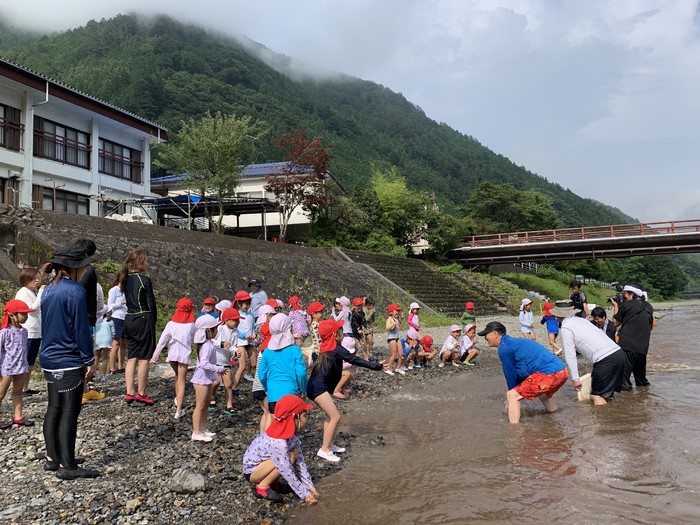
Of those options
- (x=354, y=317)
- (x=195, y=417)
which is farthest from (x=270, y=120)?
(x=195, y=417)

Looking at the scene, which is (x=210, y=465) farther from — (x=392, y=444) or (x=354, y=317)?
(x=354, y=317)

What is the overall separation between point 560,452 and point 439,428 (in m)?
1.62

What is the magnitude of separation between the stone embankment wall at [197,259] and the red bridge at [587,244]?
18444mm

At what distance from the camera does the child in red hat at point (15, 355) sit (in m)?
5.86

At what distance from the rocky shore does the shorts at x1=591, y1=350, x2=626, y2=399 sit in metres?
3.57

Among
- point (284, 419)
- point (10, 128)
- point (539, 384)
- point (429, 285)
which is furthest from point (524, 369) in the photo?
point (10, 128)

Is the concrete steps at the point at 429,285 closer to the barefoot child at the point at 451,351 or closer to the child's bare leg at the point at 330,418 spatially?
the barefoot child at the point at 451,351

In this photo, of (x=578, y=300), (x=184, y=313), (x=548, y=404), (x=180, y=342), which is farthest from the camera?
(x=578, y=300)

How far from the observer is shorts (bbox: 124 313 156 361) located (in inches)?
261

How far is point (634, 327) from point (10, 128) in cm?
2302

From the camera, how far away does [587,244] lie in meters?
38.0

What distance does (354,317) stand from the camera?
1063 cm

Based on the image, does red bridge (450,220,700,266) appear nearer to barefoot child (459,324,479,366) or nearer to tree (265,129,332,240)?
tree (265,129,332,240)

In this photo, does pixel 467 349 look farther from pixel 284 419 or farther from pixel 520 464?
pixel 284 419
